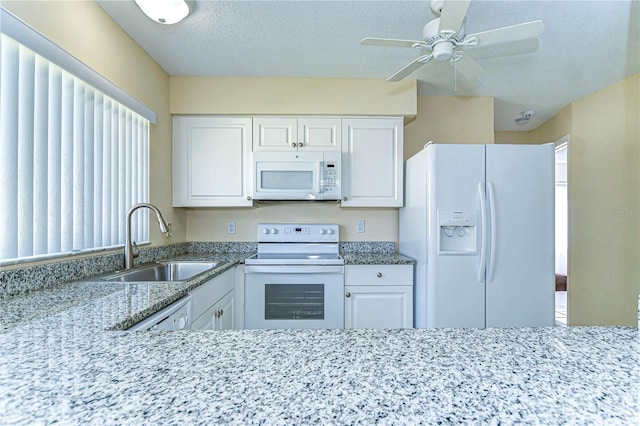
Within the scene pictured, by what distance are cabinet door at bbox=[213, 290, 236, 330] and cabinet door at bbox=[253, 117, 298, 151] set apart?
48.1 inches

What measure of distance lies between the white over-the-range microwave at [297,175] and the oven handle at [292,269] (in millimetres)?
565

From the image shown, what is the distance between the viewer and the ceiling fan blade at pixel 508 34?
141 centimetres

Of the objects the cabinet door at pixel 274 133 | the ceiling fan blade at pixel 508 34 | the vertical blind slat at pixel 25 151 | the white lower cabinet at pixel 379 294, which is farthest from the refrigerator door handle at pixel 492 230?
the vertical blind slat at pixel 25 151

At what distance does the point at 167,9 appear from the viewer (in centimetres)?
Answer: 162

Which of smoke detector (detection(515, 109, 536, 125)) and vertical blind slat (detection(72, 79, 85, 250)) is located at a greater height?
smoke detector (detection(515, 109, 536, 125))

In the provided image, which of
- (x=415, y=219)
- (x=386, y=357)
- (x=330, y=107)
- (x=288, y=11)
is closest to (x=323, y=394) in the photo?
(x=386, y=357)

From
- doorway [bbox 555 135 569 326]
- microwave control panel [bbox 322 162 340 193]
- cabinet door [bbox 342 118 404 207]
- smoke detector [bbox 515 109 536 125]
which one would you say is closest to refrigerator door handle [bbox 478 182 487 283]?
cabinet door [bbox 342 118 404 207]

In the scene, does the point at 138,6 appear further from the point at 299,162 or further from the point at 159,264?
the point at 159,264

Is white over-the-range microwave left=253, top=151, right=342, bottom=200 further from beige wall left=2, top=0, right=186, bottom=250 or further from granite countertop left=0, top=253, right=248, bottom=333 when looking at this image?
granite countertop left=0, top=253, right=248, bottom=333

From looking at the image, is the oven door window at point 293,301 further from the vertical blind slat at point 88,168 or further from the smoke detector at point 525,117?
the smoke detector at point 525,117

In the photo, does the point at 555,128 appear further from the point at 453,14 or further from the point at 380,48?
the point at 453,14

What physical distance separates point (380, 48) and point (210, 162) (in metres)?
1.61

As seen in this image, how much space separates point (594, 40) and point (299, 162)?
214cm

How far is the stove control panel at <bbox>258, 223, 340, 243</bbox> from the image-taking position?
112 inches
